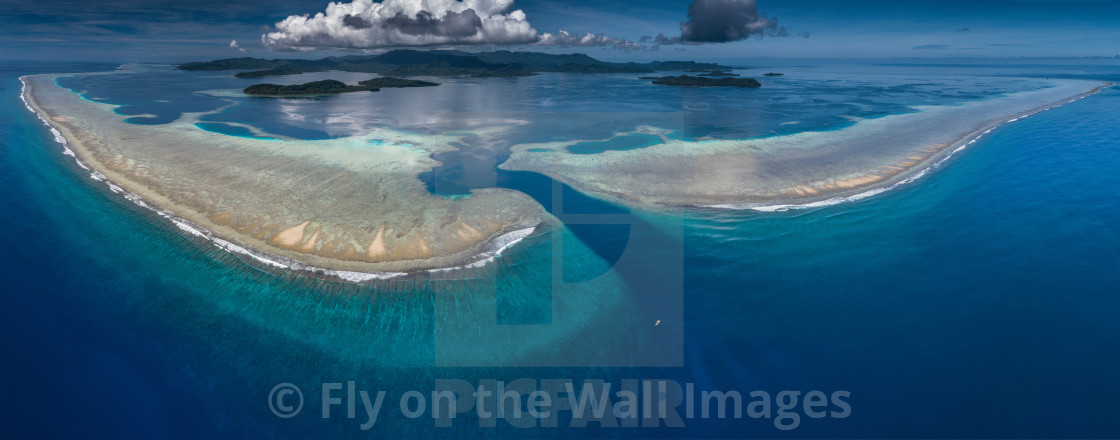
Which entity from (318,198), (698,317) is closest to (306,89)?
(318,198)

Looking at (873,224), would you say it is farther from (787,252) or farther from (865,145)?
(865,145)

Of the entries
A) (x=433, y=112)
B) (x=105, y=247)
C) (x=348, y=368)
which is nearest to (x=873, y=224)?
(x=348, y=368)

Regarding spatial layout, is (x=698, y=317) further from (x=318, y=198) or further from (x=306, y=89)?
(x=306, y=89)

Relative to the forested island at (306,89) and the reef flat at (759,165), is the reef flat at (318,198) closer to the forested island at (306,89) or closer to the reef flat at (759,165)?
the reef flat at (759,165)

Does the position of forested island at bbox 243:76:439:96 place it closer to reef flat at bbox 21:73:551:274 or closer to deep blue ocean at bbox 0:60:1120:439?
reef flat at bbox 21:73:551:274

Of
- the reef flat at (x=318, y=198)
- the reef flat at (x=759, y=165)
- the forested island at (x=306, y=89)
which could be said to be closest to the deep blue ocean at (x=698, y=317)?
the reef flat at (x=318, y=198)

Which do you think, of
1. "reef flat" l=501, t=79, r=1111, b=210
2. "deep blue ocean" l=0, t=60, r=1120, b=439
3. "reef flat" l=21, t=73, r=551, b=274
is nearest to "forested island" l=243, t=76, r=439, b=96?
"reef flat" l=21, t=73, r=551, b=274

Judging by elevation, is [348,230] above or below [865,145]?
below
